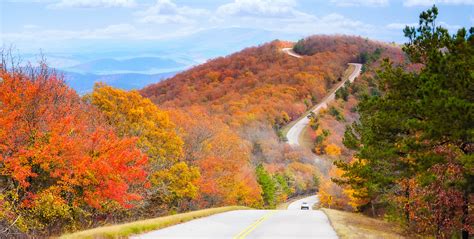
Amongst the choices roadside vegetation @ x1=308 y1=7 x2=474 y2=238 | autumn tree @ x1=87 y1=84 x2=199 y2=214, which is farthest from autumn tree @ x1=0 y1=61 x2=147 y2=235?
roadside vegetation @ x1=308 y1=7 x2=474 y2=238

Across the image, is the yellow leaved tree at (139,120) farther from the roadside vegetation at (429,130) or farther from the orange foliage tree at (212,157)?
the roadside vegetation at (429,130)

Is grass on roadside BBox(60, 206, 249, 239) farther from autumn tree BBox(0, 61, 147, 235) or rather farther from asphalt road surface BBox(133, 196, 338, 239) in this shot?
autumn tree BBox(0, 61, 147, 235)

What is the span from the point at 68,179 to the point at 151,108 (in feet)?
55.7

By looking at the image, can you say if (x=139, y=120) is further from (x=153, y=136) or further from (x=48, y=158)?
(x=48, y=158)

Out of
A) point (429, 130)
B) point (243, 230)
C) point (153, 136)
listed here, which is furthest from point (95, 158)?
point (429, 130)

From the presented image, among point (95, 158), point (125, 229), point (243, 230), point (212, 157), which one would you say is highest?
point (95, 158)

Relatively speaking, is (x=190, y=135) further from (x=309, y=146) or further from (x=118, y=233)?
(x=309, y=146)

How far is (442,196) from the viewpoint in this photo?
24.9 m

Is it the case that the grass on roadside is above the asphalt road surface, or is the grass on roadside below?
above

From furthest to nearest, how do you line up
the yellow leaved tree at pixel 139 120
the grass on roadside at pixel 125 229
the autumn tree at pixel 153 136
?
the autumn tree at pixel 153 136, the yellow leaved tree at pixel 139 120, the grass on roadside at pixel 125 229

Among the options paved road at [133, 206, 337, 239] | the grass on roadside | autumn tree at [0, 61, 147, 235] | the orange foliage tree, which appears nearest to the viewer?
the grass on roadside

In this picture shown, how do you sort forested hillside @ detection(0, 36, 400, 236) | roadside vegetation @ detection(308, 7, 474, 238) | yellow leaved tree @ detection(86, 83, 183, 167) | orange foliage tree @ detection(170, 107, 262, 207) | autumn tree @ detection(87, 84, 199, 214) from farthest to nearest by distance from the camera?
orange foliage tree @ detection(170, 107, 262, 207), autumn tree @ detection(87, 84, 199, 214), yellow leaved tree @ detection(86, 83, 183, 167), forested hillside @ detection(0, 36, 400, 236), roadside vegetation @ detection(308, 7, 474, 238)

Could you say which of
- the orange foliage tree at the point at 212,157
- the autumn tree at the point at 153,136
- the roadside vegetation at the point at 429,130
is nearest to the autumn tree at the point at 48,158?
the autumn tree at the point at 153,136

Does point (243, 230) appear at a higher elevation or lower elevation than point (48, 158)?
lower
